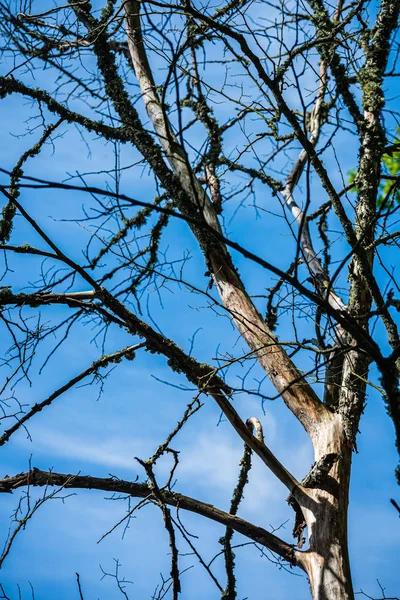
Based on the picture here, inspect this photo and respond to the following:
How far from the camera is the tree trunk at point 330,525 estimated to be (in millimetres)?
3420

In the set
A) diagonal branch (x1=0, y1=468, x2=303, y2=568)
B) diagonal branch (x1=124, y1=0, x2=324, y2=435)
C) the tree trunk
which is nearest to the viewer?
the tree trunk

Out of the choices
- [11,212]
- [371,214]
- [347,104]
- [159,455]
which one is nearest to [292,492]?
[159,455]

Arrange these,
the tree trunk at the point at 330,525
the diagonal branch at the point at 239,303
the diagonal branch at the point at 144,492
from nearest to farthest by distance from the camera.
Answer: the tree trunk at the point at 330,525 < the diagonal branch at the point at 144,492 < the diagonal branch at the point at 239,303

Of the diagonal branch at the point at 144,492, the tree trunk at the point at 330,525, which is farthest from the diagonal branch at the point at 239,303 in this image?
the diagonal branch at the point at 144,492

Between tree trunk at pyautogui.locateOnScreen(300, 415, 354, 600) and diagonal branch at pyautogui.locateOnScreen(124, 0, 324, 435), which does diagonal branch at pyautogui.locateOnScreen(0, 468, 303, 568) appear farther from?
diagonal branch at pyautogui.locateOnScreen(124, 0, 324, 435)

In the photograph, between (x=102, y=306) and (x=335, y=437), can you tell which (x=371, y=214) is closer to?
(x=335, y=437)

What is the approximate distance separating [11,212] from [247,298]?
2281 millimetres

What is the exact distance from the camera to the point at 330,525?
3.62 metres

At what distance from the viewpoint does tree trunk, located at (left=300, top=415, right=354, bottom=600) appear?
3.42 m

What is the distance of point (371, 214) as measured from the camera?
425 cm

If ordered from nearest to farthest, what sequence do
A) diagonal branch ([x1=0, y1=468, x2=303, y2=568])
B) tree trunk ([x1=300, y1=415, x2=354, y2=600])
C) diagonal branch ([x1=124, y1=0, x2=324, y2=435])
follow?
tree trunk ([x1=300, y1=415, x2=354, y2=600]) → diagonal branch ([x1=0, y1=468, x2=303, y2=568]) → diagonal branch ([x1=124, y1=0, x2=324, y2=435])

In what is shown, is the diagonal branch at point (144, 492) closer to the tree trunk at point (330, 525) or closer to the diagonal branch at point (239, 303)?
the tree trunk at point (330, 525)

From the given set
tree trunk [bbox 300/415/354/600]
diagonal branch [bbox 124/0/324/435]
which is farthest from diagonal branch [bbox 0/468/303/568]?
diagonal branch [bbox 124/0/324/435]

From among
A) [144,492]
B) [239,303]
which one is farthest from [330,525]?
[239,303]
